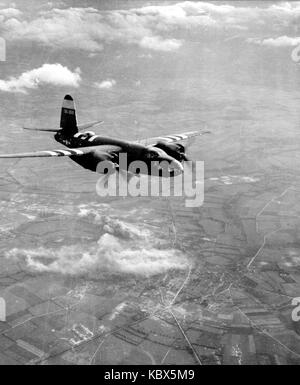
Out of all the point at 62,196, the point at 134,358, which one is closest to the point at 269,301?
the point at 134,358

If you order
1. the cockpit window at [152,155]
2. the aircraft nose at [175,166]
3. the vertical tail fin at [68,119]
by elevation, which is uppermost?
the vertical tail fin at [68,119]

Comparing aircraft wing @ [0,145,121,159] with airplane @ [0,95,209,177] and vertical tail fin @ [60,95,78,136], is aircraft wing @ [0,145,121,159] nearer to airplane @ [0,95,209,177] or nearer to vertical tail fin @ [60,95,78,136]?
airplane @ [0,95,209,177]

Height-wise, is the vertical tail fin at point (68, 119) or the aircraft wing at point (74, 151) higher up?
the vertical tail fin at point (68, 119)

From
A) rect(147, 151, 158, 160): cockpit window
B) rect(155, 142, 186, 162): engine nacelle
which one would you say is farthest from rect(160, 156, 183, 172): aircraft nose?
rect(155, 142, 186, 162): engine nacelle

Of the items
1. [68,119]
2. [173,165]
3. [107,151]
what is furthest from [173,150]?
[68,119]

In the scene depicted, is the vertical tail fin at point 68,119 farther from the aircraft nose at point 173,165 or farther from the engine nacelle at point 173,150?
the aircraft nose at point 173,165

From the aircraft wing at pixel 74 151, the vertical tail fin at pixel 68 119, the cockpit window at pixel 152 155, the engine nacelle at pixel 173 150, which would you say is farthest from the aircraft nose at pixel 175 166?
the vertical tail fin at pixel 68 119
